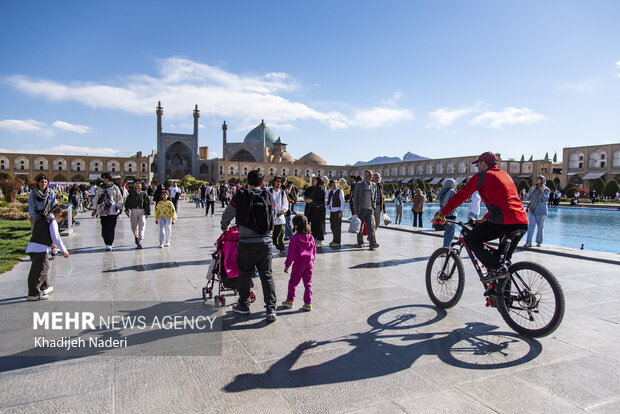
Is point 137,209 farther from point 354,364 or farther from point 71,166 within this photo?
point 71,166

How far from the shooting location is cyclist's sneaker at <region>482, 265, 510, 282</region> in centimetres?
335

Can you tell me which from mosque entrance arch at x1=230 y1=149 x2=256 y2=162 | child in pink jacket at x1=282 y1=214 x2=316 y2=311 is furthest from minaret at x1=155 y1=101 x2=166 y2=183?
child in pink jacket at x1=282 y1=214 x2=316 y2=311

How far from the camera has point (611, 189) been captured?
3431 cm

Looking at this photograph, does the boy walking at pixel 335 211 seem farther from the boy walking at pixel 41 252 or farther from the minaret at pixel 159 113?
the minaret at pixel 159 113

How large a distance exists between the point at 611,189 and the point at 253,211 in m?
39.7

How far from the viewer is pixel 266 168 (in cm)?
7488

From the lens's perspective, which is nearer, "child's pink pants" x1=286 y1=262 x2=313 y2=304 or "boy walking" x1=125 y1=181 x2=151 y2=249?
"child's pink pants" x1=286 y1=262 x2=313 y2=304

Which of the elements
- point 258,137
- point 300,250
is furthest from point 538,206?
point 258,137

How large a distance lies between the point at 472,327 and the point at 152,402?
8.20ft

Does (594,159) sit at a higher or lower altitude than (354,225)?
higher

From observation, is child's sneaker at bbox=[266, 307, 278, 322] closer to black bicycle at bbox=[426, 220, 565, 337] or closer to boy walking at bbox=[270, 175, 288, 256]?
black bicycle at bbox=[426, 220, 565, 337]

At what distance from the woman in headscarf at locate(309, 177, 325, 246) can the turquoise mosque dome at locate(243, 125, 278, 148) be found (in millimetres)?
70613

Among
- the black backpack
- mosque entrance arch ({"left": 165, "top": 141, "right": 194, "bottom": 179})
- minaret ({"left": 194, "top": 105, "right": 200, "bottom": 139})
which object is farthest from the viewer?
mosque entrance arch ({"left": 165, "top": 141, "right": 194, "bottom": 179})

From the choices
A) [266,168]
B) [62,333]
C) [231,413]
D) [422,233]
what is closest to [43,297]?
[62,333]
